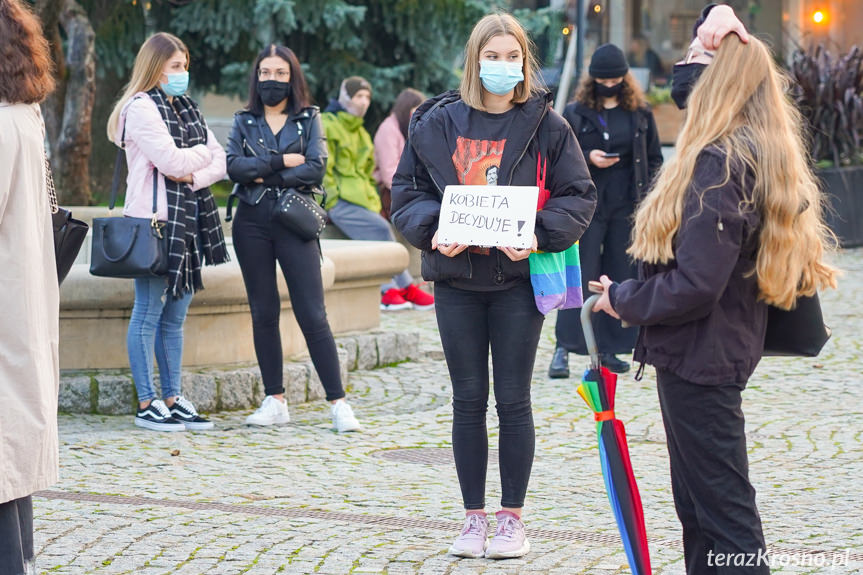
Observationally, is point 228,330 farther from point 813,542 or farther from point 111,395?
point 813,542

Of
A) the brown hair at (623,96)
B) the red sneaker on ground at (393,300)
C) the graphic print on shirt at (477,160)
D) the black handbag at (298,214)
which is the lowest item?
the red sneaker on ground at (393,300)

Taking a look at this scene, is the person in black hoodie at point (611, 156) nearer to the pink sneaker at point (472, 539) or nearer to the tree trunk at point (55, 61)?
the pink sneaker at point (472, 539)

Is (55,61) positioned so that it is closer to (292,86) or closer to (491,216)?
(292,86)

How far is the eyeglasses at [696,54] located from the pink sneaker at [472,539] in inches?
70.7

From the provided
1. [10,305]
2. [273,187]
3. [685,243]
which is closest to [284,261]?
[273,187]

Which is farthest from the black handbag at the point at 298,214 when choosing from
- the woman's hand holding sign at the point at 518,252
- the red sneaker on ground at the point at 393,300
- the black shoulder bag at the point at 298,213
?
→ the red sneaker on ground at the point at 393,300

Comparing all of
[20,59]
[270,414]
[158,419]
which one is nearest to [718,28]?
[20,59]

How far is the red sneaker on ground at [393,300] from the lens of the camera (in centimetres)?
1151

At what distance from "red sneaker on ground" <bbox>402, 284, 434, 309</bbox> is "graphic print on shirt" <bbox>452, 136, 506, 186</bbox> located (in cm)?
694

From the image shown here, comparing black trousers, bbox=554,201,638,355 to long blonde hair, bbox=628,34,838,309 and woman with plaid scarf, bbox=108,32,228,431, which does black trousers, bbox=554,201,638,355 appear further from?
long blonde hair, bbox=628,34,838,309

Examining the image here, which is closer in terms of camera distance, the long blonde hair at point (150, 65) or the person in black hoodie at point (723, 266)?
the person in black hoodie at point (723, 266)

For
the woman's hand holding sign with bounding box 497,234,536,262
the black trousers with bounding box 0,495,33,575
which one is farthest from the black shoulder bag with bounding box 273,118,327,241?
the black trousers with bounding box 0,495,33,575

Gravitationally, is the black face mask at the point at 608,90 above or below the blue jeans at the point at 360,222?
above

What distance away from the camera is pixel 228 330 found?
7602 mm
